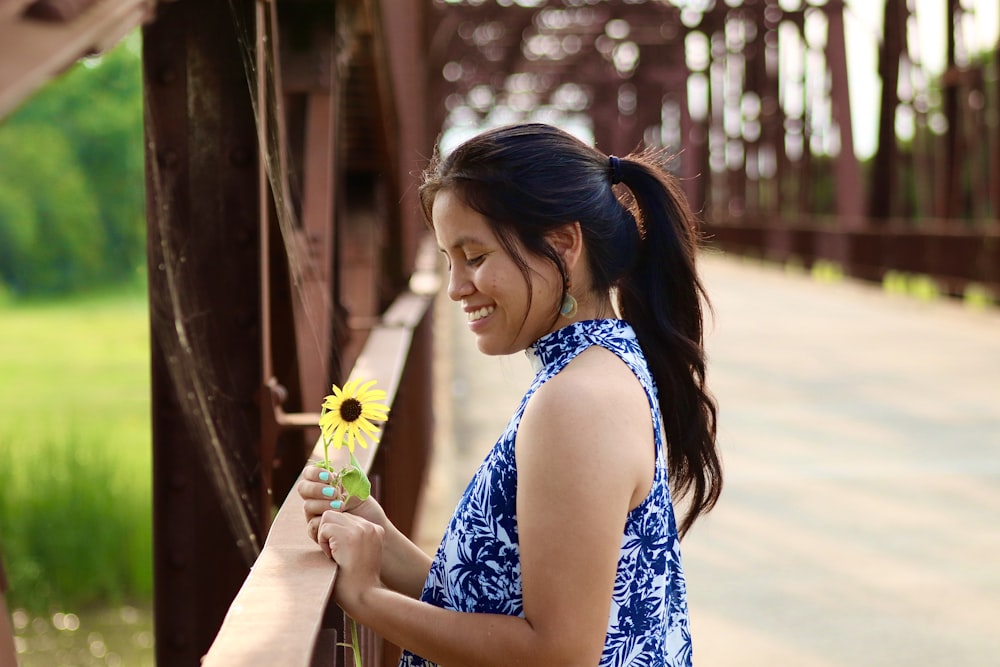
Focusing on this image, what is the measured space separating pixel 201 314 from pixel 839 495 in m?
4.58

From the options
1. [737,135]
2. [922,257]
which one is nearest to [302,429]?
[922,257]

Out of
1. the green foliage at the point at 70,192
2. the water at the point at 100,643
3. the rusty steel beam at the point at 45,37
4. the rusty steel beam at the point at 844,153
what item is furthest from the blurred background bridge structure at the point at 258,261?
the green foliage at the point at 70,192

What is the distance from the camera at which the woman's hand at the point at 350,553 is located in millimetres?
1717

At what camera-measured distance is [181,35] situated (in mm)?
2750

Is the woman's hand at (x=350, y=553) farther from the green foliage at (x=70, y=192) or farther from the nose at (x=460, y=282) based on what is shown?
the green foliage at (x=70, y=192)

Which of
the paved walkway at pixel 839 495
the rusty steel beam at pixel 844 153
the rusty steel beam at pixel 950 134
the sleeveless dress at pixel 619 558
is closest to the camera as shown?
the sleeveless dress at pixel 619 558

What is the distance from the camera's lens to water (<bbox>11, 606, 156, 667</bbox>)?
24.4 ft

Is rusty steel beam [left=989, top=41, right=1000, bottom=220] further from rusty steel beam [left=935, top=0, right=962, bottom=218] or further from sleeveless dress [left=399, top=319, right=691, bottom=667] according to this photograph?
sleeveless dress [left=399, top=319, right=691, bottom=667]

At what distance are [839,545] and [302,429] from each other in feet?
11.1

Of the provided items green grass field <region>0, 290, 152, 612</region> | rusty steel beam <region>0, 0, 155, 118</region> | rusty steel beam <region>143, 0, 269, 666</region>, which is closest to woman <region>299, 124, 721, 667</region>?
rusty steel beam <region>0, 0, 155, 118</region>

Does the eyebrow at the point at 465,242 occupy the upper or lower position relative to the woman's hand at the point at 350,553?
upper

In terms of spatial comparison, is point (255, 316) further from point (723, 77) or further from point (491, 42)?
point (723, 77)

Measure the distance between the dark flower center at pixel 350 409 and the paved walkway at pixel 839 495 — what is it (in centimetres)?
180

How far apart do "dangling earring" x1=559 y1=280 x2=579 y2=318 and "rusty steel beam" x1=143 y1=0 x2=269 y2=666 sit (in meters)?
1.20
